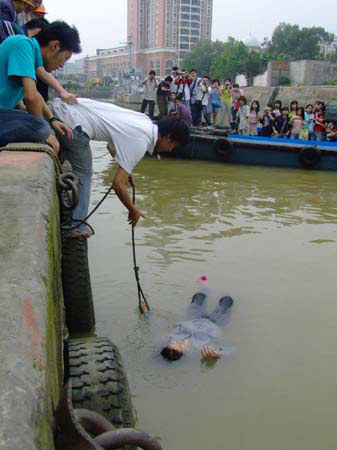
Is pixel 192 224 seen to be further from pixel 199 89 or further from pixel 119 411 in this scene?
pixel 199 89

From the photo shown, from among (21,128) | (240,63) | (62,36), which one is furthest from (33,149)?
(240,63)

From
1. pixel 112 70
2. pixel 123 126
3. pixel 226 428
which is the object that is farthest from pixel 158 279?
pixel 112 70

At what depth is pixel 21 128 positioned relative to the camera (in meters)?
3.13

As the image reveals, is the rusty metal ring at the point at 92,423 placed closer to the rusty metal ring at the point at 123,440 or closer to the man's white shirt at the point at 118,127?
the rusty metal ring at the point at 123,440

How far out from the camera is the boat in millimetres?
12555

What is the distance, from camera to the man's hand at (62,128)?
353 cm

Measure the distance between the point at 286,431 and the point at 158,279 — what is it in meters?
2.23

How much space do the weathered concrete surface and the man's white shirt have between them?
4.36ft

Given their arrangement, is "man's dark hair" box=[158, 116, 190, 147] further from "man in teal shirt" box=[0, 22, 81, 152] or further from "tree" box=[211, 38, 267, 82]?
"tree" box=[211, 38, 267, 82]

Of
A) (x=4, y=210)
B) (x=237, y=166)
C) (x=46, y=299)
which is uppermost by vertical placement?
(x=4, y=210)

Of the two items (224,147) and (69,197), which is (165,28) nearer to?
(224,147)

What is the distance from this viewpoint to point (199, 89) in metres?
14.2

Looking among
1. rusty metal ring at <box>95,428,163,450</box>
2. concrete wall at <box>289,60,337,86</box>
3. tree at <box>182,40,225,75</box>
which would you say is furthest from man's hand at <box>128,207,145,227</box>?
tree at <box>182,40,225,75</box>

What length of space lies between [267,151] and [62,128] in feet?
32.4
